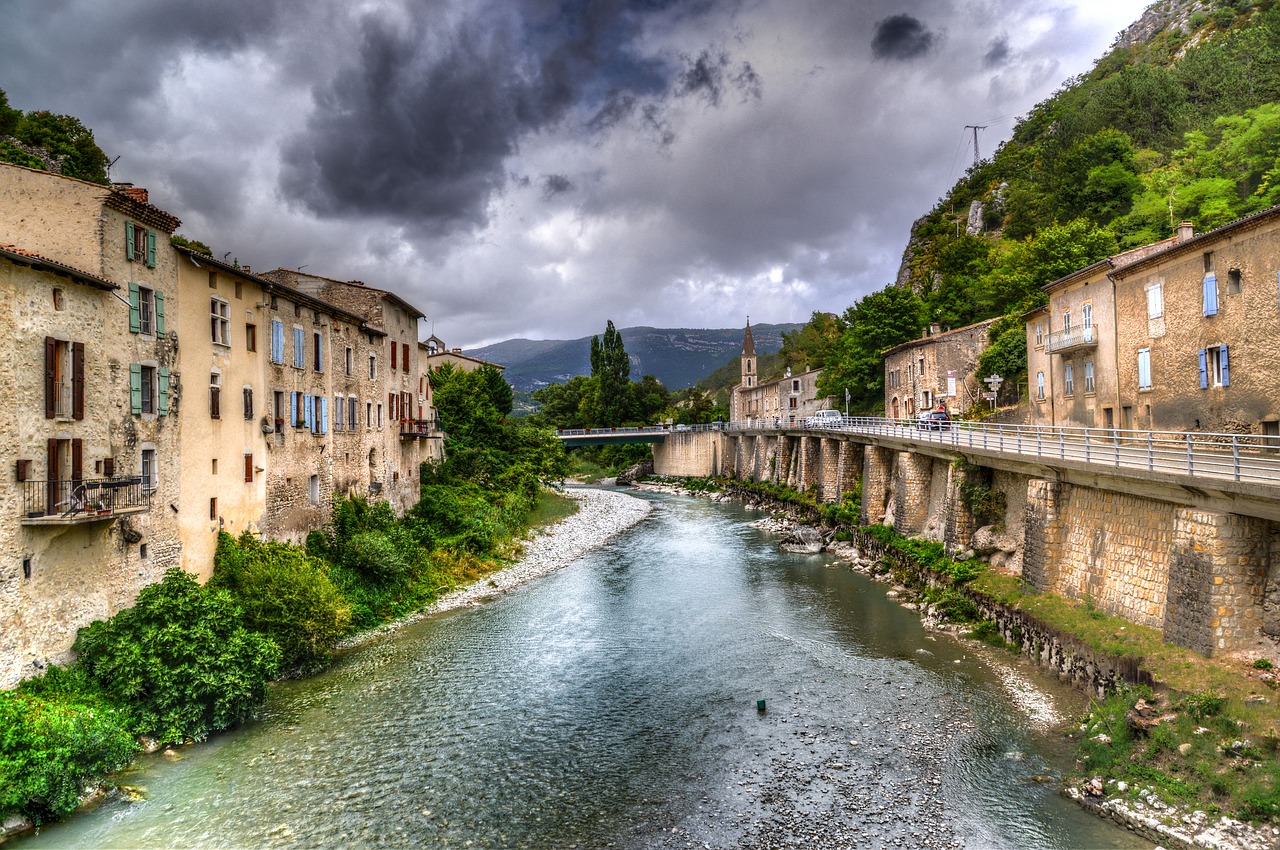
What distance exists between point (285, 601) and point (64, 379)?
313 inches

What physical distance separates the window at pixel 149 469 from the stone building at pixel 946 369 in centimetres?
4117

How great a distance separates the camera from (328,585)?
21.5m

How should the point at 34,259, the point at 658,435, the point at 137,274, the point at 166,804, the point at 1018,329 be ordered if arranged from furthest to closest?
the point at 658,435 < the point at 1018,329 < the point at 137,274 < the point at 34,259 < the point at 166,804

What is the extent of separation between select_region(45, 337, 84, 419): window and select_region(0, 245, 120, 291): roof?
4.84 feet

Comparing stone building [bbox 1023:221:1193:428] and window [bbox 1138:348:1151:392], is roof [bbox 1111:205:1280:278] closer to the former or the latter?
stone building [bbox 1023:221:1193:428]

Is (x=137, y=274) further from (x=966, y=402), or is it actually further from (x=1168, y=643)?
(x=966, y=402)

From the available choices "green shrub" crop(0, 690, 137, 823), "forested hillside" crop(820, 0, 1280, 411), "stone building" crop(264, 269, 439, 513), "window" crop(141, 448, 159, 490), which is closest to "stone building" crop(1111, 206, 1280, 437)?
"forested hillside" crop(820, 0, 1280, 411)

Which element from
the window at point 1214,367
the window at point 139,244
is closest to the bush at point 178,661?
the window at point 139,244

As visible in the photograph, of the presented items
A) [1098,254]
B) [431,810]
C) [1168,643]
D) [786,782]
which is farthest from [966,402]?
[431,810]

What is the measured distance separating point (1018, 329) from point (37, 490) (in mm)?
46489

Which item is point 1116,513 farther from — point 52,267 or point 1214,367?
point 52,267

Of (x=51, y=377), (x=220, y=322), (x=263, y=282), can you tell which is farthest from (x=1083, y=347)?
(x=51, y=377)

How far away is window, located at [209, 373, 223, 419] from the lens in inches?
842

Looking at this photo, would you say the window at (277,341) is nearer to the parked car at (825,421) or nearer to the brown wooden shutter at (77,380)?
the brown wooden shutter at (77,380)
